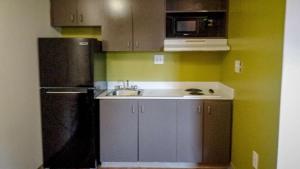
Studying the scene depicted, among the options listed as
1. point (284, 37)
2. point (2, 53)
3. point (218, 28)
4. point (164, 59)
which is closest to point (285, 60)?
point (284, 37)

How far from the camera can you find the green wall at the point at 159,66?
3350 mm

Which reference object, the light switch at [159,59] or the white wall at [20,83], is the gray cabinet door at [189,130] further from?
the white wall at [20,83]

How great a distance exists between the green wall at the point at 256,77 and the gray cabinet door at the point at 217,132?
0.39 ft

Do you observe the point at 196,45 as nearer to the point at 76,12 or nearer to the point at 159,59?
the point at 159,59

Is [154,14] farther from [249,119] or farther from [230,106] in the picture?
[249,119]

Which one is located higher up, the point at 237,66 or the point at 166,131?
the point at 237,66

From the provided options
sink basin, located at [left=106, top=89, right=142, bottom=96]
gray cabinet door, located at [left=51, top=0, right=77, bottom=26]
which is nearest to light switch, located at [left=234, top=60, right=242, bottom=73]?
sink basin, located at [left=106, top=89, right=142, bottom=96]

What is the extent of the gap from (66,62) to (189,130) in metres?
1.54

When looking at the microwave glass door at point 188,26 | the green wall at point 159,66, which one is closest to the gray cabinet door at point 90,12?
the green wall at point 159,66

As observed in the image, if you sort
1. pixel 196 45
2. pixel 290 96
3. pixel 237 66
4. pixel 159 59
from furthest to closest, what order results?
pixel 159 59
pixel 196 45
pixel 237 66
pixel 290 96

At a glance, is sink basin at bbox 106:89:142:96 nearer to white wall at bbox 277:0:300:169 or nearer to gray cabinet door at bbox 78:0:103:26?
gray cabinet door at bbox 78:0:103:26

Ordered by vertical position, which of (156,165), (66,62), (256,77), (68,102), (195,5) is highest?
(195,5)

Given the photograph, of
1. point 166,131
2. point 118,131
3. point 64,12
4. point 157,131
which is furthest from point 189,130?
point 64,12

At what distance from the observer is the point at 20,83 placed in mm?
2463
